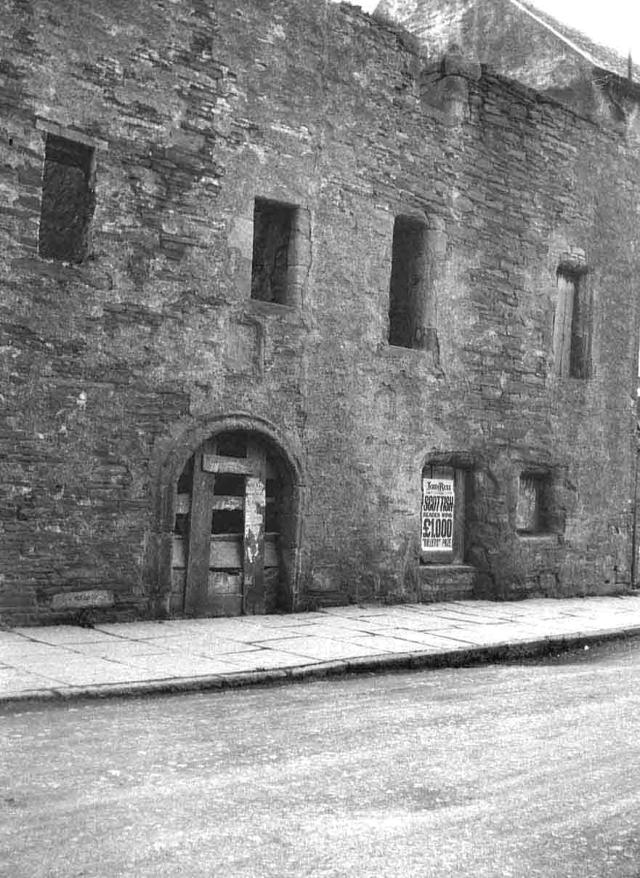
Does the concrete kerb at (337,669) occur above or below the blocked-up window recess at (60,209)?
below

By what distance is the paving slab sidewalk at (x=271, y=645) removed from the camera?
22.6 ft

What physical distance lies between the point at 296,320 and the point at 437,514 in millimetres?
3363

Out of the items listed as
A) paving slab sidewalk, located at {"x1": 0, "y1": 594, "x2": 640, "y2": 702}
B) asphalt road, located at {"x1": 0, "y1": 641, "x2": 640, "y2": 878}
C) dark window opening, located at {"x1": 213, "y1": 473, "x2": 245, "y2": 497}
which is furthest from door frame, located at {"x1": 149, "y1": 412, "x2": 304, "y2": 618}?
asphalt road, located at {"x1": 0, "y1": 641, "x2": 640, "y2": 878}

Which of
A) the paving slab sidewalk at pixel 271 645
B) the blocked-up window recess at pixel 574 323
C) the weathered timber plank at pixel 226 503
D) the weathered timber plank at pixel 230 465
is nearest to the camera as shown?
the paving slab sidewalk at pixel 271 645

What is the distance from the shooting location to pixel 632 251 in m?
15.3

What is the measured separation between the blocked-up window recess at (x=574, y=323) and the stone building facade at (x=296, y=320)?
0.14ft

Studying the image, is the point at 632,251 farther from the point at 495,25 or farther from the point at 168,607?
the point at 168,607

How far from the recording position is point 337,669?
7.82 m

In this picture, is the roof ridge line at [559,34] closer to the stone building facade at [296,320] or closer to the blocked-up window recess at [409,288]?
the stone building facade at [296,320]

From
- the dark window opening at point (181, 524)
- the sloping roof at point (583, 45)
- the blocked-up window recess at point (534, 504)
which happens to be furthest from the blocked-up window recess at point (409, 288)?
the sloping roof at point (583, 45)

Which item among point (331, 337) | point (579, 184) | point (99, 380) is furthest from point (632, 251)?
point (99, 380)

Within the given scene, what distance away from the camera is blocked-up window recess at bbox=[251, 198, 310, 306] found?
11.2 metres

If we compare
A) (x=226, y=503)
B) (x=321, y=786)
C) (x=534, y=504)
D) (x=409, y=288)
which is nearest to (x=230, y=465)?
(x=226, y=503)

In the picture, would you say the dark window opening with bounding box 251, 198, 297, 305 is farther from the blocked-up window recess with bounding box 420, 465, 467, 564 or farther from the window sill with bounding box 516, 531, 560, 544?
the window sill with bounding box 516, 531, 560, 544
